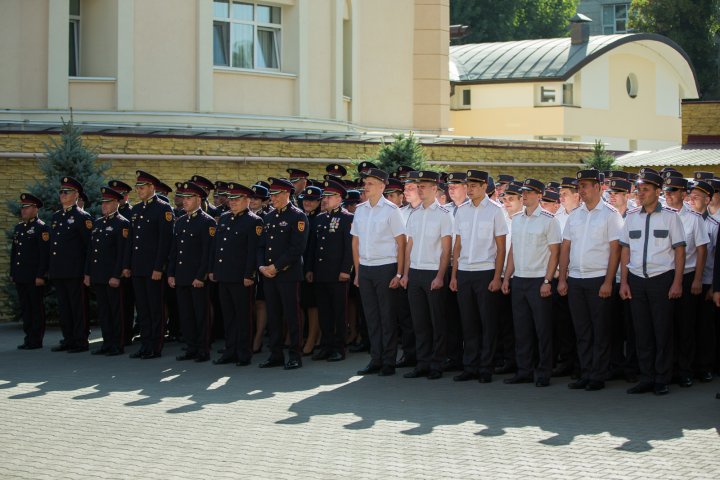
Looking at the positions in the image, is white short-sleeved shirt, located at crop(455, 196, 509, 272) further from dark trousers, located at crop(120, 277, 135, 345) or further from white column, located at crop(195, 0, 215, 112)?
white column, located at crop(195, 0, 215, 112)

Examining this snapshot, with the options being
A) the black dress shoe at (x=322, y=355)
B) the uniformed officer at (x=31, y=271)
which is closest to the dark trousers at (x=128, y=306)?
the uniformed officer at (x=31, y=271)

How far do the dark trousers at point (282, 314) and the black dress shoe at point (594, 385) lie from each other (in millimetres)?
3394

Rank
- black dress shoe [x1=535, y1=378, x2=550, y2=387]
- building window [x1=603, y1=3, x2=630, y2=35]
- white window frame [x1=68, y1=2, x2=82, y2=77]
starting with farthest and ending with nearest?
building window [x1=603, y1=3, x2=630, y2=35] < white window frame [x1=68, y1=2, x2=82, y2=77] < black dress shoe [x1=535, y1=378, x2=550, y2=387]

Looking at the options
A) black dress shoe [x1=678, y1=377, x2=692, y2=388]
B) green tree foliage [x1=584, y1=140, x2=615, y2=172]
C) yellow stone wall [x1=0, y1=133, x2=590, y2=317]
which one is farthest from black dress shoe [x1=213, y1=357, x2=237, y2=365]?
green tree foliage [x1=584, y1=140, x2=615, y2=172]

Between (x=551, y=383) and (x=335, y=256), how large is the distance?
3.29m

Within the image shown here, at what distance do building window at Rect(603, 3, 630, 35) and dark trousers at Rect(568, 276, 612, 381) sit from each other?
216ft

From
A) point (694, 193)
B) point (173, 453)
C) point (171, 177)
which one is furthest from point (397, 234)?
point (171, 177)

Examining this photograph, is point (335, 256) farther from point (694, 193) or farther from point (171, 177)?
point (171, 177)

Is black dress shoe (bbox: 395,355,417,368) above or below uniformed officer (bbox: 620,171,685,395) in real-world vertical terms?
below

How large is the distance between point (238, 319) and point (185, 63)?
1140 cm

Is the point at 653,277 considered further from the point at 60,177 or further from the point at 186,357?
the point at 60,177

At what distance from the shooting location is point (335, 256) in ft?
44.5

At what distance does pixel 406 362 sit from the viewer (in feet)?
41.8

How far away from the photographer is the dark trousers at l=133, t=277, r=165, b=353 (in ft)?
45.6
